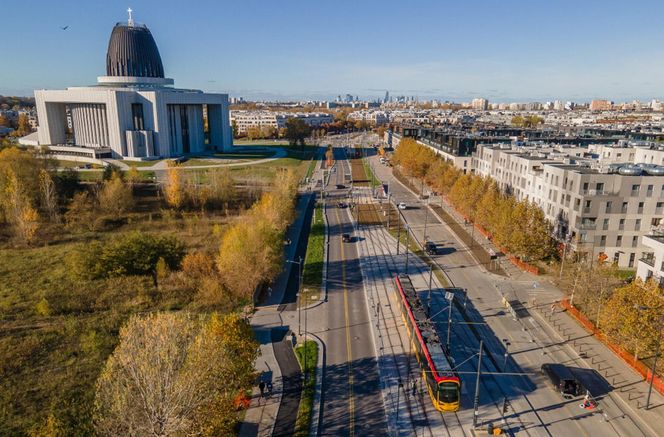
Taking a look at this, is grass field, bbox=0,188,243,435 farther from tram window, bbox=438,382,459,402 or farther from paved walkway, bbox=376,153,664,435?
paved walkway, bbox=376,153,664,435

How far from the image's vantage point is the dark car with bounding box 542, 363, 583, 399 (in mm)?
33312

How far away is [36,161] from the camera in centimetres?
8144

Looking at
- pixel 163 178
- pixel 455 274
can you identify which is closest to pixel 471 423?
pixel 455 274

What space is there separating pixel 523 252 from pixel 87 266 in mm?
53269

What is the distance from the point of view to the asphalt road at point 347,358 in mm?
30938

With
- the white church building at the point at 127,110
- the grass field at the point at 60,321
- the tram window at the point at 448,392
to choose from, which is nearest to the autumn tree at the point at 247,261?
the grass field at the point at 60,321

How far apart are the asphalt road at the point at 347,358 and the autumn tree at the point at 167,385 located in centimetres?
790

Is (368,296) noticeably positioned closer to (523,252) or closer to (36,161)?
(523,252)

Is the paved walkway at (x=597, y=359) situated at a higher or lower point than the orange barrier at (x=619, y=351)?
lower

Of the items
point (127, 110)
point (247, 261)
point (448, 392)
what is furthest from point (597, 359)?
point (127, 110)

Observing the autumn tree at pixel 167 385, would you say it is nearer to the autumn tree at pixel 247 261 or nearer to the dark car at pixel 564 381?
the autumn tree at pixel 247 261

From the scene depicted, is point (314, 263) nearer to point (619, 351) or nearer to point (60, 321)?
point (60, 321)

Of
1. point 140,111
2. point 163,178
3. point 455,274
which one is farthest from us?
point 140,111

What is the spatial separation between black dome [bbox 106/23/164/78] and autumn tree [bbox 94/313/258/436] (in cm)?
13274
